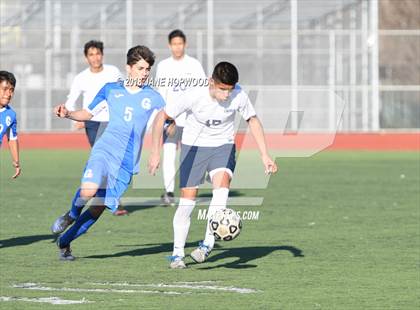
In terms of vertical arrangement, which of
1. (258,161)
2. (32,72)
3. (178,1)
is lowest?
(258,161)

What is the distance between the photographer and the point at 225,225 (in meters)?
11.0

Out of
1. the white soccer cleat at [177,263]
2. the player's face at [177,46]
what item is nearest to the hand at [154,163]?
the white soccer cleat at [177,263]

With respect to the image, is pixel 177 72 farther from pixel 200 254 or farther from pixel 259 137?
pixel 200 254

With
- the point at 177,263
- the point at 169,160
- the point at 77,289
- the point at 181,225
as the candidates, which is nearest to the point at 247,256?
the point at 181,225

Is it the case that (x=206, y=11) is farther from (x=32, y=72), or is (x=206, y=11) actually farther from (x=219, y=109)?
(x=219, y=109)

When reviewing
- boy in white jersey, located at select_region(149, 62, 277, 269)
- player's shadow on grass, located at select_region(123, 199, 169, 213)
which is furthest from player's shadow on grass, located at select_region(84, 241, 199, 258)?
player's shadow on grass, located at select_region(123, 199, 169, 213)

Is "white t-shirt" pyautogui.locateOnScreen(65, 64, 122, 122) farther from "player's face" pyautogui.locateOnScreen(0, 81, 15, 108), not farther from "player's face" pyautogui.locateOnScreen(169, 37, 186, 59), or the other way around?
"player's face" pyautogui.locateOnScreen(0, 81, 15, 108)

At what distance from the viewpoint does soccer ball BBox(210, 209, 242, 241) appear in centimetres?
1096

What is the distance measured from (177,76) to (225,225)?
5921mm

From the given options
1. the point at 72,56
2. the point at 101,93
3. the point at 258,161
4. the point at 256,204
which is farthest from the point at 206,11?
the point at 101,93

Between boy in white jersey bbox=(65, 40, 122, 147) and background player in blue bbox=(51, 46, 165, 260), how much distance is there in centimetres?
425

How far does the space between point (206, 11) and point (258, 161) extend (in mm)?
12061

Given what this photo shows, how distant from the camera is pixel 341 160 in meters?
30.2

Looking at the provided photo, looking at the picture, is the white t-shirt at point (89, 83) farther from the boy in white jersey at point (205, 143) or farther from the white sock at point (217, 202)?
the white sock at point (217, 202)
